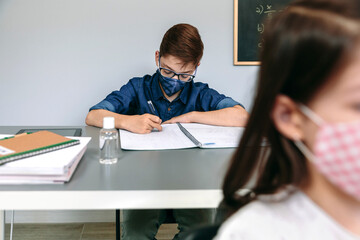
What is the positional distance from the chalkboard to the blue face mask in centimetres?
65

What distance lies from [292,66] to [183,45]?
113 centimetres

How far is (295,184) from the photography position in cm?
52

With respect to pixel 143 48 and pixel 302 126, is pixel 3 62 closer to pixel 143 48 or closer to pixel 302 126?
Result: pixel 143 48

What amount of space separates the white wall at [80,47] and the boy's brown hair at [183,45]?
1.66 feet

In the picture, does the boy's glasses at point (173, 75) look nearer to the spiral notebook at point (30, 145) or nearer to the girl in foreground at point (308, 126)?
the spiral notebook at point (30, 145)

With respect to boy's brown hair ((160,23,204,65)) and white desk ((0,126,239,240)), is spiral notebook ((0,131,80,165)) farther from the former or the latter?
boy's brown hair ((160,23,204,65))

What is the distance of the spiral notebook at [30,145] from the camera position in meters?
0.80

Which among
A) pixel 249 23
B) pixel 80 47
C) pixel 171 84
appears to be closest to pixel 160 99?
pixel 171 84

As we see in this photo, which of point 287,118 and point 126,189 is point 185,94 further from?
point 287,118

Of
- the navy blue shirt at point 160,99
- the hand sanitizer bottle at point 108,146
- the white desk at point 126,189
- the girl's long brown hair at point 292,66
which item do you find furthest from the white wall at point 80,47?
the girl's long brown hair at point 292,66

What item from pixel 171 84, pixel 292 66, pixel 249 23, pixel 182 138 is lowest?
pixel 182 138

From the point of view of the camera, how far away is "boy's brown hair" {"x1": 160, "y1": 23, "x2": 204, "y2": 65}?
1.56 meters

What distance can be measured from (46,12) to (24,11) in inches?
4.8

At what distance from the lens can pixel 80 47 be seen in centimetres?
208
